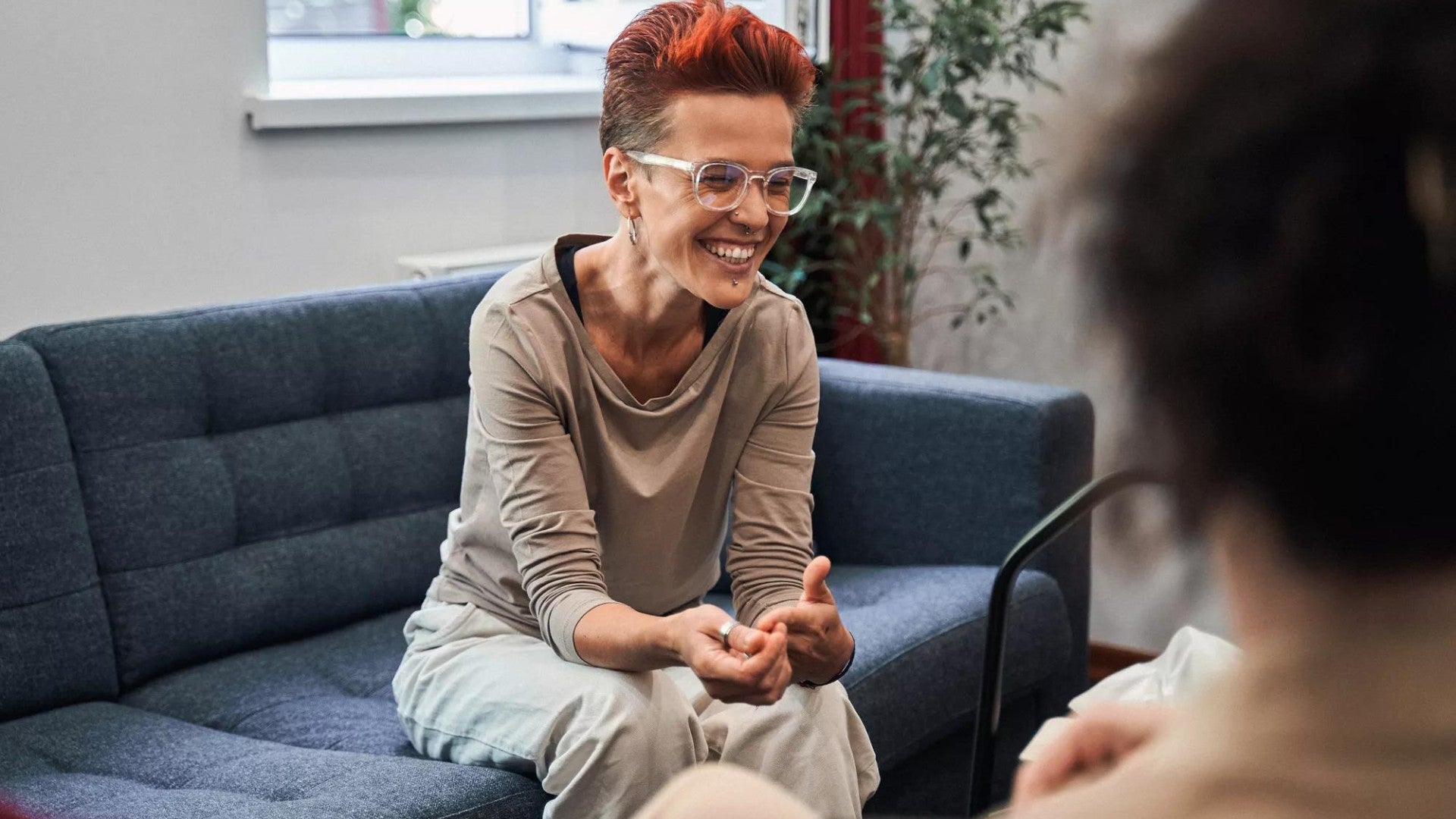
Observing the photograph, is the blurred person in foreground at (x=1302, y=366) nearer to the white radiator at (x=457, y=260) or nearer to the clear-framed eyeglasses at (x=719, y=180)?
the clear-framed eyeglasses at (x=719, y=180)

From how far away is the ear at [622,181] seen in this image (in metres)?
1.76

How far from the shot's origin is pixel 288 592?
2.20m

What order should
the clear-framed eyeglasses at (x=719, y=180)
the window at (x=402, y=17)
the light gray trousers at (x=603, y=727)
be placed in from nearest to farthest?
the light gray trousers at (x=603, y=727)
the clear-framed eyeglasses at (x=719, y=180)
the window at (x=402, y=17)

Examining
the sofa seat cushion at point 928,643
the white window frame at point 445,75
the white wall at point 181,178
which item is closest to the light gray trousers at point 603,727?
the sofa seat cushion at point 928,643

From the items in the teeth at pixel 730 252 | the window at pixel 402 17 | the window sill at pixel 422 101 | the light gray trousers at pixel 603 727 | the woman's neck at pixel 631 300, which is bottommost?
the light gray trousers at pixel 603 727

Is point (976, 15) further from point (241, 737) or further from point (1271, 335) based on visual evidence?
point (1271, 335)

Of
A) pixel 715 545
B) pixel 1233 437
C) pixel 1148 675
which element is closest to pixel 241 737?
pixel 715 545

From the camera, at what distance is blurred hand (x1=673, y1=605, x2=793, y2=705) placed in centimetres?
147

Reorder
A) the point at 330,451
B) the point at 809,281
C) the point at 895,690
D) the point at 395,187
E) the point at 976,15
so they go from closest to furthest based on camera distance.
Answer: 1. the point at 895,690
2. the point at 330,451
3. the point at 395,187
4. the point at 976,15
5. the point at 809,281

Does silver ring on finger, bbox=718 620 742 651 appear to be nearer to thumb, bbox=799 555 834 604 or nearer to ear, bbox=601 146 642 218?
thumb, bbox=799 555 834 604

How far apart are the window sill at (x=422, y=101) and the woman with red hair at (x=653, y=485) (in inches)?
33.7

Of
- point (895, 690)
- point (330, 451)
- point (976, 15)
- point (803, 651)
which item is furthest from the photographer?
point (976, 15)

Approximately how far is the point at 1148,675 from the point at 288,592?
47.2 inches

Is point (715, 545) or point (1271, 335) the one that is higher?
point (1271, 335)
